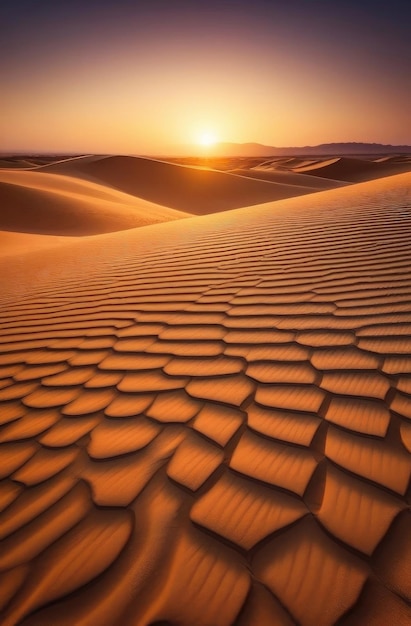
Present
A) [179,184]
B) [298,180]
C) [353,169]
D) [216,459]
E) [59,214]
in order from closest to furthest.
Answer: [216,459] < [59,214] < [179,184] < [298,180] < [353,169]

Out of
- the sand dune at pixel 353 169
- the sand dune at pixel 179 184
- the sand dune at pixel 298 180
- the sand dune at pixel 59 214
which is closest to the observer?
the sand dune at pixel 59 214

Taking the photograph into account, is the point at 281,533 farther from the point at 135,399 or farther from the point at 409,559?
the point at 135,399

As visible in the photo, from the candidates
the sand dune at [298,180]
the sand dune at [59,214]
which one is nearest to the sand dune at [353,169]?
the sand dune at [298,180]

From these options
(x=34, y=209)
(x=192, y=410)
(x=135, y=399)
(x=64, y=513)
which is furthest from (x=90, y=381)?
(x=34, y=209)

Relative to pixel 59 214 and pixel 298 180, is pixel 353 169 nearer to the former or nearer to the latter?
pixel 298 180

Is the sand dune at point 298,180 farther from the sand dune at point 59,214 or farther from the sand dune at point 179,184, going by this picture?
the sand dune at point 59,214

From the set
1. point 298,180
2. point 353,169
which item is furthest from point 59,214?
point 353,169

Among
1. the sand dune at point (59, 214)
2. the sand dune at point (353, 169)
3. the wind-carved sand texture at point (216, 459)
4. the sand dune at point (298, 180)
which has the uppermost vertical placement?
the sand dune at point (353, 169)
